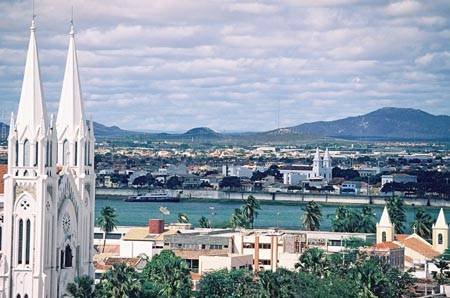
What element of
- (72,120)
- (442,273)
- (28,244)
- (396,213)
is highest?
(72,120)

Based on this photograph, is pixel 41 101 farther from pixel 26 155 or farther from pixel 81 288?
pixel 81 288

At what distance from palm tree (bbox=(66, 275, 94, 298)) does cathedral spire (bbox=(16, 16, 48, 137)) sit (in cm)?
560

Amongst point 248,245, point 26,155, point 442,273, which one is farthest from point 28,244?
point 248,245

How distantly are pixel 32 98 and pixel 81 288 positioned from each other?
7294mm

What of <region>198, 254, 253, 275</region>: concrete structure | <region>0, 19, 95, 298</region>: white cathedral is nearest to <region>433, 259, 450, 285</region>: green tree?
<region>198, 254, 253, 275</region>: concrete structure

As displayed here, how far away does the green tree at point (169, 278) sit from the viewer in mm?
63406

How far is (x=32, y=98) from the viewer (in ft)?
199

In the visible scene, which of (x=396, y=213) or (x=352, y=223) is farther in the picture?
(x=396, y=213)

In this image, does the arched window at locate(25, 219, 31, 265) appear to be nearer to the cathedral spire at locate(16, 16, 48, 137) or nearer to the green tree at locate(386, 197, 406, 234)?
the cathedral spire at locate(16, 16, 48, 137)

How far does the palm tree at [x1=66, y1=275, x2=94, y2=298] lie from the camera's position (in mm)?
58594

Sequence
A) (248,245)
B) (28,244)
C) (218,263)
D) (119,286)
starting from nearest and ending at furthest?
1. (119,286)
2. (28,244)
3. (218,263)
4. (248,245)

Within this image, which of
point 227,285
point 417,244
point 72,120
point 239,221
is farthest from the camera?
point 239,221

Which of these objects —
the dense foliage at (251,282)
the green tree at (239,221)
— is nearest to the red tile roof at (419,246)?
the green tree at (239,221)

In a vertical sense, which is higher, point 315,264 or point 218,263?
point 315,264
